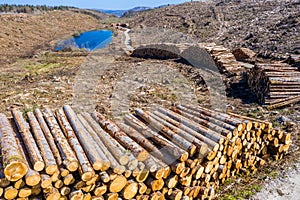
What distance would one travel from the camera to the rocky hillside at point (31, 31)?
1064 inches

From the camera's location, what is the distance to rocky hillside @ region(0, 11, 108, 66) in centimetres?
2702

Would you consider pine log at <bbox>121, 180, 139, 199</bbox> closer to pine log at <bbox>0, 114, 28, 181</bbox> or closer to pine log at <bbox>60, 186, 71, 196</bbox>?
pine log at <bbox>60, 186, 71, 196</bbox>

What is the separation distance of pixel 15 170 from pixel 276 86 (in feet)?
30.7

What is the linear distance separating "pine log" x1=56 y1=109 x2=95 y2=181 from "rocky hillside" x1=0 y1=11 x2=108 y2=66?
19.0 m

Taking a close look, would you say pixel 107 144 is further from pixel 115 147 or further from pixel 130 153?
pixel 130 153

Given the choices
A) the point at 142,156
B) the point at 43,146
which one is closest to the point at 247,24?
the point at 142,156

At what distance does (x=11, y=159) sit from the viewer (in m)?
3.84

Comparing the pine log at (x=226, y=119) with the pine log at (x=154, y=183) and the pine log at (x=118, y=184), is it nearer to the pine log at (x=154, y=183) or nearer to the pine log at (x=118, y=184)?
the pine log at (x=154, y=183)

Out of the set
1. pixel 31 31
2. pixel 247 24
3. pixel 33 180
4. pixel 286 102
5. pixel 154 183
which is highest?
pixel 31 31

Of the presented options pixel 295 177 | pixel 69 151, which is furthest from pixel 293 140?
pixel 69 151

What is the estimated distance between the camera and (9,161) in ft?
12.4

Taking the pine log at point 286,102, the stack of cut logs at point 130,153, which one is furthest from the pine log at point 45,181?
the pine log at point 286,102

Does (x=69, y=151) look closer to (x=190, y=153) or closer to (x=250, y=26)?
(x=190, y=153)

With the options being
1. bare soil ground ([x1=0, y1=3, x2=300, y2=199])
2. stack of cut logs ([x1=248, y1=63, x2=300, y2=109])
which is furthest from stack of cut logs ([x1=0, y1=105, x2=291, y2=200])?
stack of cut logs ([x1=248, y1=63, x2=300, y2=109])
